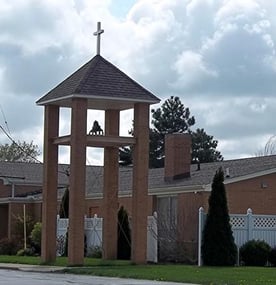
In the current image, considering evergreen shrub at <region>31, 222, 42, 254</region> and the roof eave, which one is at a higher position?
the roof eave

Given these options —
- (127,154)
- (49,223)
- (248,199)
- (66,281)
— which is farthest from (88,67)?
(127,154)

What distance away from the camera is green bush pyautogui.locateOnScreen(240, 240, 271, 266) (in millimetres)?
35812

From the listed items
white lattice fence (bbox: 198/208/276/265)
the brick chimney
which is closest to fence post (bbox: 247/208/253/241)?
white lattice fence (bbox: 198/208/276/265)

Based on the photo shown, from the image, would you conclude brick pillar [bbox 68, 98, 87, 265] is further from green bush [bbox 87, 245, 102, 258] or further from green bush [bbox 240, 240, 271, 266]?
green bush [bbox 87, 245, 102, 258]

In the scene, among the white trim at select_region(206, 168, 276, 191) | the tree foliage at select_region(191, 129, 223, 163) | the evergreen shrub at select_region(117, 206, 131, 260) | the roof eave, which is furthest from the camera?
the tree foliage at select_region(191, 129, 223, 163)

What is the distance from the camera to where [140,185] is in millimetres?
36844

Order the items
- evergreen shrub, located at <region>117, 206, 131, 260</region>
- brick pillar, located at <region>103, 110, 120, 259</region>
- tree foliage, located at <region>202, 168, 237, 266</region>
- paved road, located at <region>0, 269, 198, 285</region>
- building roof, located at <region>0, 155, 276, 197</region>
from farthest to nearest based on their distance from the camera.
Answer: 1. building roof, located at <region>0, 155, 276, 197</region>
2. evergreen shrub, located at <region>117, 206, 131, 260</region>
3. brick pillar, located at <region>103, 110, 120, 259</region>
4. tree foliage, located at <region>202, 168, 237, 266</region>
5. paved road, located at <region>0, 269, 198, 285</region>

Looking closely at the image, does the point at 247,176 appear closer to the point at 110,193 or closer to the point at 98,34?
the point at 110,193

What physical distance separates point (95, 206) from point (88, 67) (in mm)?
14895

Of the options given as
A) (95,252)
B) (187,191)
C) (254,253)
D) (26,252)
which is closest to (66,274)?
(254,253)

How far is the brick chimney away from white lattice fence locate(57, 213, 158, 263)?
434cm

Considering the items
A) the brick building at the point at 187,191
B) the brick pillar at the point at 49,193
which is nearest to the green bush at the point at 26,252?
the brick building at the point at 187,191

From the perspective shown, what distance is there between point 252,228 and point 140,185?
491 cm

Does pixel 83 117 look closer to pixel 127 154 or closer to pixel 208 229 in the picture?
pixel 208 229
